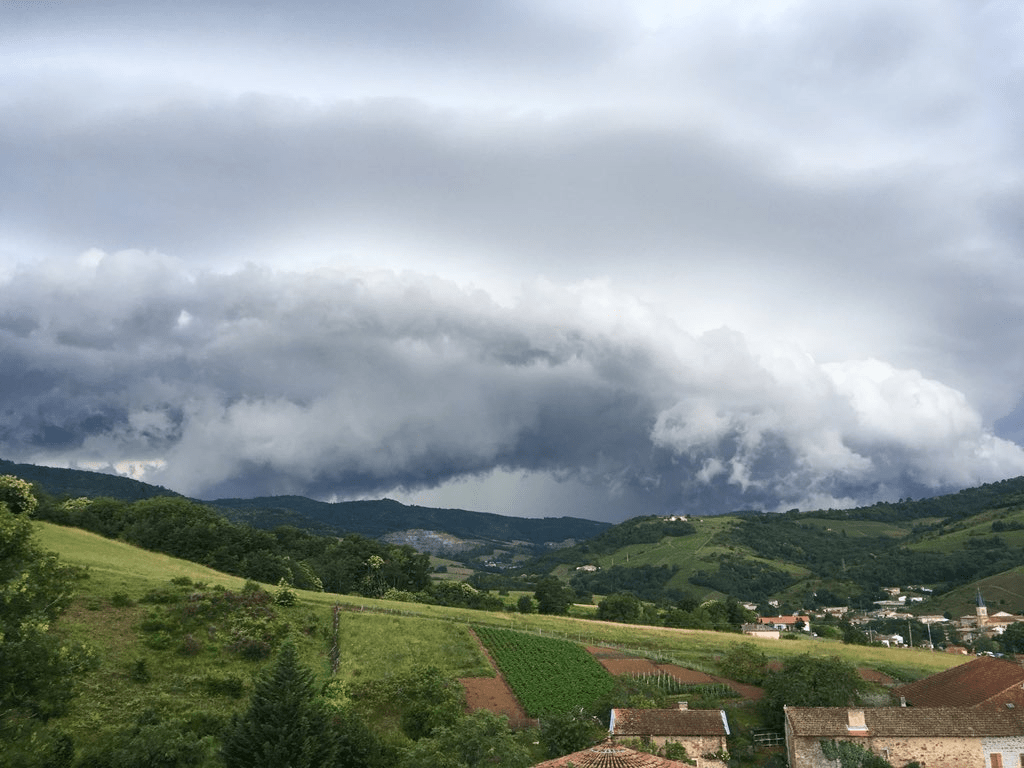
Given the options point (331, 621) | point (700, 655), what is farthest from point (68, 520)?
point (700, 655)

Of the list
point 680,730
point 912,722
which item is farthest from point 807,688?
point 680,730

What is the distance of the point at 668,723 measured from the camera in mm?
50031

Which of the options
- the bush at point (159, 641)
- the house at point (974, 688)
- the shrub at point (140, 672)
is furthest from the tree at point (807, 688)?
the bush at point (159, 641)

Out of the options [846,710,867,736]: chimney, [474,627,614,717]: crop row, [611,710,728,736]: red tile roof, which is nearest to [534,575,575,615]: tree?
[474,627,614,717]: crop row

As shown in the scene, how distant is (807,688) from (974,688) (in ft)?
44.7

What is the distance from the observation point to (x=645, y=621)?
115812 mm

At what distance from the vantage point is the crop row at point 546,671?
61750 mm

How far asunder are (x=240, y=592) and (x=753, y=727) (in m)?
49.9

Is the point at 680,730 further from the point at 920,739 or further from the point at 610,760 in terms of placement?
the point at 610,760

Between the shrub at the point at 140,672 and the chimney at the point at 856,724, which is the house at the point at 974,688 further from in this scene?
the shrub at the point at 140,672

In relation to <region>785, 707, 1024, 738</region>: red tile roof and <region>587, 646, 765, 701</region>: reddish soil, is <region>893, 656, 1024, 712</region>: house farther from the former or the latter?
<region>587, 646, 765, 701</region>: reddish soil

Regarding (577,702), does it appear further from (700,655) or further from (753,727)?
(700,655)

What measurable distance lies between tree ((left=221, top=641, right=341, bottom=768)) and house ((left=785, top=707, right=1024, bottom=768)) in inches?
1237

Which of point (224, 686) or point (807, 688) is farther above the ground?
point (224, 686)
